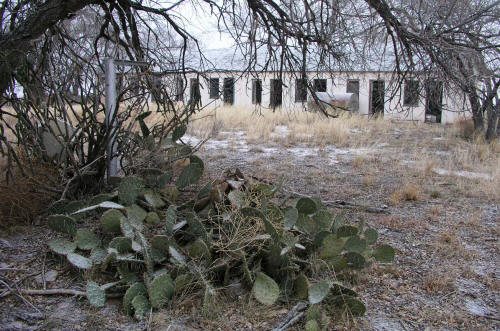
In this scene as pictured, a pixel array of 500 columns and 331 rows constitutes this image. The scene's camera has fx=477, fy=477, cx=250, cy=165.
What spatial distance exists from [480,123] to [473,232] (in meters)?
8.04

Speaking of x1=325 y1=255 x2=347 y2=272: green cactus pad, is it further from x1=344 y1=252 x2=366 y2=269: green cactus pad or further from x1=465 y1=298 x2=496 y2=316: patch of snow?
x1=465 y1=298 x2=496 y2=316: patch of snow

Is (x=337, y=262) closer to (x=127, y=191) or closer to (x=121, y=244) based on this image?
(x=121, y=244)

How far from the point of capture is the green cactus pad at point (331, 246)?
142 inches

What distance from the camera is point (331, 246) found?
3617 millimetres

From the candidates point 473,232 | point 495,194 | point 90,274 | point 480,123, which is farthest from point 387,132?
point 90,274

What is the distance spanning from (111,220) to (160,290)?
0.90 metres

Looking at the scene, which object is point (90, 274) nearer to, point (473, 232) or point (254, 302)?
point (254, 302)

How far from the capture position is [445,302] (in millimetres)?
3422

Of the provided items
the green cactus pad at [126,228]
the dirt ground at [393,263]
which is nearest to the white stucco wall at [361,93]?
the dirt ground at [393,263]

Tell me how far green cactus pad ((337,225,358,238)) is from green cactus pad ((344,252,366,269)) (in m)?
0.20

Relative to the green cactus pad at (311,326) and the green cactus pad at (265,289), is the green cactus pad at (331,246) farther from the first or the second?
the green cactus pad at (311,326)

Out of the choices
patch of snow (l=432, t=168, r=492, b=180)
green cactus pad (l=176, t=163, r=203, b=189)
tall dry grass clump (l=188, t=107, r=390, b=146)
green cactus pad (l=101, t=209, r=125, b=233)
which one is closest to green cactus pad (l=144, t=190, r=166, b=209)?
green cactus pad (l=176, t=163, r=203, b=189)

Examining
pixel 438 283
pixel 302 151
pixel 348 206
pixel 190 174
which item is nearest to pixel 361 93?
pixel 302 151

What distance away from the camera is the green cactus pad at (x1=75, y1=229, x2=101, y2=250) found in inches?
143
